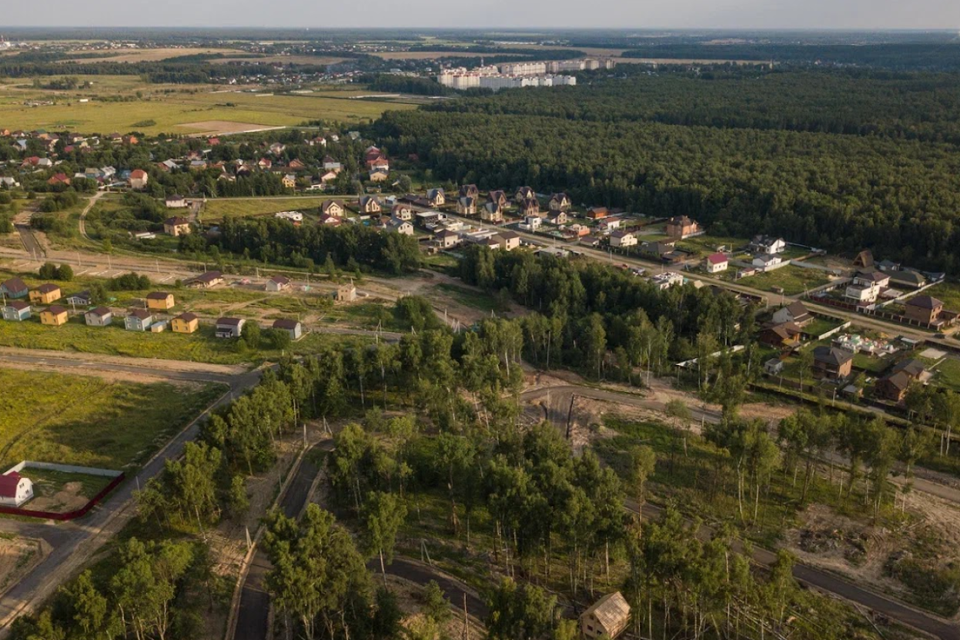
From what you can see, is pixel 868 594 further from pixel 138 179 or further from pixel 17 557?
pixel 138 179

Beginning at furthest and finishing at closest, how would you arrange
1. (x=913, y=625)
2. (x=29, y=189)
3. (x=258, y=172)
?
(x=258, y=172)
(x=29, y=189)
(x=913, y=625)

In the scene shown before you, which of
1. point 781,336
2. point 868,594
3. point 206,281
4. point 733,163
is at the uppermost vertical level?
point 733,163

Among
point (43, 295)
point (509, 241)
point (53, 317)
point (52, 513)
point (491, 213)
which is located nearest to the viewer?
point (52, 513)

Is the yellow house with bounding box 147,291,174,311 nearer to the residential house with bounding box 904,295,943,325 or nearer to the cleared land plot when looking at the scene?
the cleared land plot

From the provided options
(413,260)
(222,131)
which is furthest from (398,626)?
(222,131)

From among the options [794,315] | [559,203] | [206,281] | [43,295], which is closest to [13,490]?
[43,295]

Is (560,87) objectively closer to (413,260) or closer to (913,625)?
(413,260)

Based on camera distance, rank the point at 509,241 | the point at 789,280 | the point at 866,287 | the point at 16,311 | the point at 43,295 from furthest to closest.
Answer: the point at 509,241
the point at 789,280
the point at 866,287
the point at 43,295
the point at 16,311
